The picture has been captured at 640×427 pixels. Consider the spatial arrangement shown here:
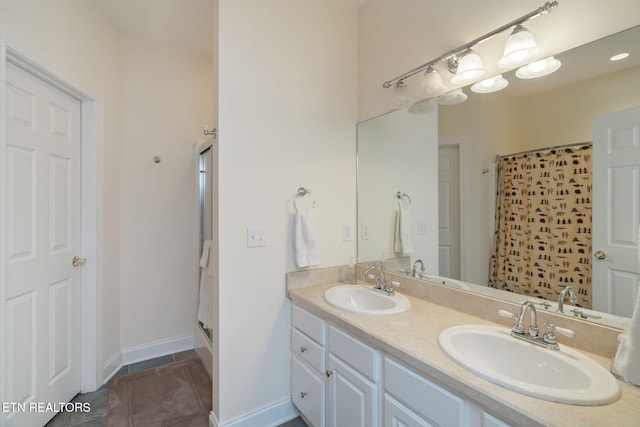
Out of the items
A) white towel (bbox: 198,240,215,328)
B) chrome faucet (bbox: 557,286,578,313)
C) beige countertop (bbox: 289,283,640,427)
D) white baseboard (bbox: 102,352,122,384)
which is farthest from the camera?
white towel (bbox: 198,240,215,328)

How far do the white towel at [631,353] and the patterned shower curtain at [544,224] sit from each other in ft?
0.96

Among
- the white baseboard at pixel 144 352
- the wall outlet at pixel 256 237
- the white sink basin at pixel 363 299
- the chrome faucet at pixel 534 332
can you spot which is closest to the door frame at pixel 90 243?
the white baseboard at pixel 144 352

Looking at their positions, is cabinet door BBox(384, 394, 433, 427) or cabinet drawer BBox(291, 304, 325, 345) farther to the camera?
cabinet drawer BBox(291, 304, 325, 345)

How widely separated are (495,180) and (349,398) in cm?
126

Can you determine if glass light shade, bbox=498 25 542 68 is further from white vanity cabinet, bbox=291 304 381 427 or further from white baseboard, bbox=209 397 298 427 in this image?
white baseboard, bbox=209 397 298 427

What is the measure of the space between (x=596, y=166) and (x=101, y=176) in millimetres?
2844

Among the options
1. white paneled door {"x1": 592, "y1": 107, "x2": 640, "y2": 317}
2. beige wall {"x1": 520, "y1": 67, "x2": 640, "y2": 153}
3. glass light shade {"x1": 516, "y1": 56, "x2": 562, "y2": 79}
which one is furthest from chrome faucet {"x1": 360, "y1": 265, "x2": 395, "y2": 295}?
glass light shade {"x1": 516, "y1": 56, "x2": 562, "y2": 79}

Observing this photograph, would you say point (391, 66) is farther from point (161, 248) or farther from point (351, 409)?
point (161, 248)

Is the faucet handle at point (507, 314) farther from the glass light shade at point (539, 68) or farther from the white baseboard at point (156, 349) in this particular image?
the white baseboard at point (156, 349)

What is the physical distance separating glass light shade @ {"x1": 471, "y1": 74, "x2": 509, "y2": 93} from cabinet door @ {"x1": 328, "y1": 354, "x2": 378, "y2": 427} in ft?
4.84

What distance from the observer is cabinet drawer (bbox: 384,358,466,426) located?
87 centimetres

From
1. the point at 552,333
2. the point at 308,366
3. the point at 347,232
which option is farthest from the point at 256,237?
the point at 552,333

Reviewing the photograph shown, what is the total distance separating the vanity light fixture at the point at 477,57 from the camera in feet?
3.69

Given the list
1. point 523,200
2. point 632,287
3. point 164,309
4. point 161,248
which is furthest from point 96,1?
point 632,287
